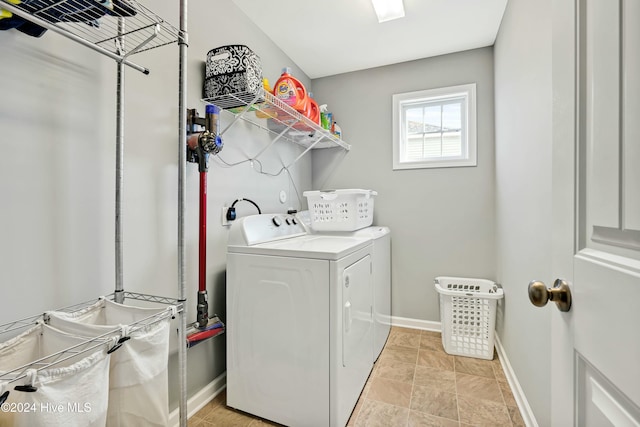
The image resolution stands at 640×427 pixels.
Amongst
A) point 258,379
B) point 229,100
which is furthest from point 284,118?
point 258,379

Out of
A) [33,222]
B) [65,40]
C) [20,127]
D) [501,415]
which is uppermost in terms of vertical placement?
[65,40]

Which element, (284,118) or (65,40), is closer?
(65,40)

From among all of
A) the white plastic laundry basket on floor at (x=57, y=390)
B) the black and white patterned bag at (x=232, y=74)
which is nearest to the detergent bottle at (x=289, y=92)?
the black and white patterned bag at (x=232, y=74)

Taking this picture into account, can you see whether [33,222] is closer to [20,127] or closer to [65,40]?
[20,127]

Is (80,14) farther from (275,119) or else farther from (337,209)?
(337,209)

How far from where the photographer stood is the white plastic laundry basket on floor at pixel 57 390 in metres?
0.60

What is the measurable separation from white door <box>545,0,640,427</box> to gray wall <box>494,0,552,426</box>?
2.37 feet

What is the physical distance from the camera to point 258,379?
1.53 meters

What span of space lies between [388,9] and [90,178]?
79.8 inches

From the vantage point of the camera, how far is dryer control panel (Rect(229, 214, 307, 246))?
1.64 m

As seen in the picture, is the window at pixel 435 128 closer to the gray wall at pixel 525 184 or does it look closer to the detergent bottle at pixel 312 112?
the gray wall at pixel 525 184

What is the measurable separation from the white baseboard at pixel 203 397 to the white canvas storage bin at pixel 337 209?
3.89 feet

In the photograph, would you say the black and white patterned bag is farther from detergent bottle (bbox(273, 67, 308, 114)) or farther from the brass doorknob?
the brass doorknob

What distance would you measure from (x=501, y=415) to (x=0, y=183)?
237 centimetres
